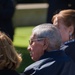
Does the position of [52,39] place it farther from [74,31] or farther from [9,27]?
[9,27]

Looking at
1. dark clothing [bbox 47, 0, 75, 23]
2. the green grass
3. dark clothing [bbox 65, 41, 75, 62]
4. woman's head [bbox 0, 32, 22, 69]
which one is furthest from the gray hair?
the green grass

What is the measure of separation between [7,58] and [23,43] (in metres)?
7.63

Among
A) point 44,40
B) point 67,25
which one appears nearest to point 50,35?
point 44,40

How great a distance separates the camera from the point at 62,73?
4.34m

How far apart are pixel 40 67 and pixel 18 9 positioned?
12.7m

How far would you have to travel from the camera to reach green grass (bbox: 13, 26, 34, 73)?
866 centimetres

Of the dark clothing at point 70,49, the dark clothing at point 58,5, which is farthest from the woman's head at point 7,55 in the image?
the dark clothing at point 58,5

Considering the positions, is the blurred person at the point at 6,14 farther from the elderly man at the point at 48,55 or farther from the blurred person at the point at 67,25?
the elderly man at the point at 48,55

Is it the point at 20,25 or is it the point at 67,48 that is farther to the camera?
the point at 20,25

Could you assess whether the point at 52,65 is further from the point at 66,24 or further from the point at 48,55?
the point at 66,24

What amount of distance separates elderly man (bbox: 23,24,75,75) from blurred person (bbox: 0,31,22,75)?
0.47ft

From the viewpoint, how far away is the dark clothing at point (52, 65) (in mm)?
4245

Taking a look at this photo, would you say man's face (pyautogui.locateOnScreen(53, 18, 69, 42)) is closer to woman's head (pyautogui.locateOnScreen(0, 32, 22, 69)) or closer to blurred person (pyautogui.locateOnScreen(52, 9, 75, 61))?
blurred person (pyautogui.locateOnScreen(52, 9, 75, 61))

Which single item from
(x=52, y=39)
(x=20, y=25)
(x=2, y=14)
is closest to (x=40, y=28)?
(x=52, y=39)
